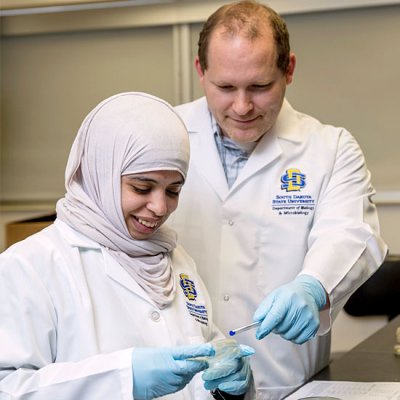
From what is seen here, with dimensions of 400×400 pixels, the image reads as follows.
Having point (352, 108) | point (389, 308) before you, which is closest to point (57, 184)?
point (352, 108)

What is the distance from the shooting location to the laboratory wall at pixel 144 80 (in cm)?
450

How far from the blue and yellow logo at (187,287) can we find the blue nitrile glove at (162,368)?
338 millimetres

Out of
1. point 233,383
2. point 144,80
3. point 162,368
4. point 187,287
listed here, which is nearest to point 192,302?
point 187,287

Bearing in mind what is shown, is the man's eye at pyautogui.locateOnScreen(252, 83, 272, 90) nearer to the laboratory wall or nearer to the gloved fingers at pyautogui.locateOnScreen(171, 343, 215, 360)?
the gloved fingers at pyautogui.locateOnScreen(171, 343, 215, 360)

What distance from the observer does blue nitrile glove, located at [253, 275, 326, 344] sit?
5.71 ft

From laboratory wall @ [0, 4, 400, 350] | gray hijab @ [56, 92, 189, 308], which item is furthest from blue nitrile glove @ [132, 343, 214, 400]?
laboratory wall @ [0, 4, 400, 350]

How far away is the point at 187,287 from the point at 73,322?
0.37 m

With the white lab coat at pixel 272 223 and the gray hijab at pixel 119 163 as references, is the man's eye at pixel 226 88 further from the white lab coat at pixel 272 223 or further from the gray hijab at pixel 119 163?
the gray hijab at pixel 119 163

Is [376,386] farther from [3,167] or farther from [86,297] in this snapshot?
[3,167]

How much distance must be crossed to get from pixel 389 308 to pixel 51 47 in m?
2.91

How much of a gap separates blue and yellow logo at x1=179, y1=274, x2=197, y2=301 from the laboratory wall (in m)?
2.35

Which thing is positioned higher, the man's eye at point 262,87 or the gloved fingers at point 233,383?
the man's eye at point 262,87

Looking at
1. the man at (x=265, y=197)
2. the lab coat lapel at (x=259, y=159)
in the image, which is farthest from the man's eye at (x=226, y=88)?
the lab coat lapel at (x=259, y=159)

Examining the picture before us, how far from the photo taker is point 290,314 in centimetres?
176
